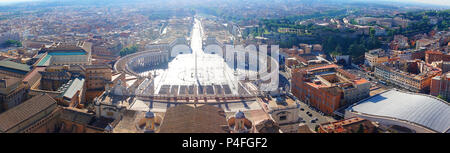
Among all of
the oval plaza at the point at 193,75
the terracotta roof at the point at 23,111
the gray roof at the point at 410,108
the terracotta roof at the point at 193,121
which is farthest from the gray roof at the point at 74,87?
the gray roof at the point at 410,108

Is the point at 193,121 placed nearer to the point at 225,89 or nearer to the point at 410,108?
the point at 225,89

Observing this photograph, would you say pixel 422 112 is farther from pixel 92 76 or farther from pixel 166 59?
pixel 166 59

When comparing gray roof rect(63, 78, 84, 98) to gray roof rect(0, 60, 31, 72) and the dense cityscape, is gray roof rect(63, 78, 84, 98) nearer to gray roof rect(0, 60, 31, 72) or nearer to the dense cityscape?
the dense cityscape

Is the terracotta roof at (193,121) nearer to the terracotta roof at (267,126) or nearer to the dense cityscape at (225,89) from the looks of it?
the dense cityscape at (225,89)

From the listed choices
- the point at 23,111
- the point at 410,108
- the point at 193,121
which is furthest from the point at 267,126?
the point at 23,111
